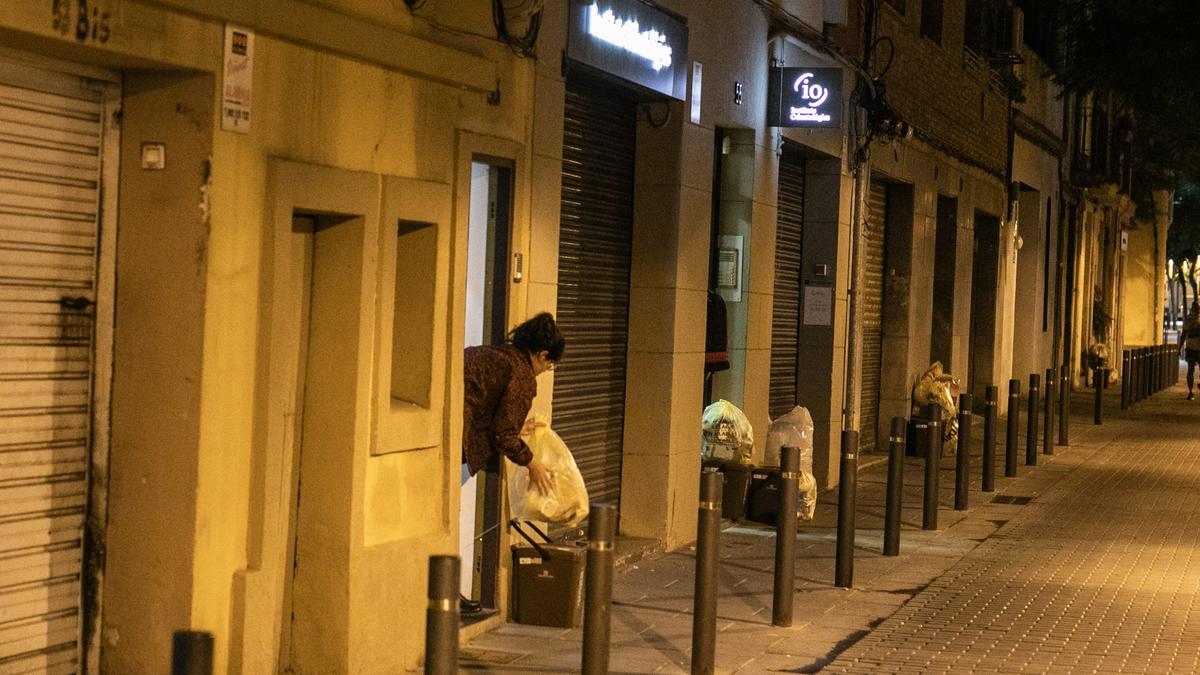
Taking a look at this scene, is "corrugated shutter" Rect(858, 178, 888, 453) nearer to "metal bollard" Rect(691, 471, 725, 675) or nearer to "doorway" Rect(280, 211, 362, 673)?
"metal bollard" Rect(691, 471, 725, 675)

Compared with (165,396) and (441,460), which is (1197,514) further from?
(165,396)

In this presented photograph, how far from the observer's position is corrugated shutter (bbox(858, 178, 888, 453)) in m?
20.1

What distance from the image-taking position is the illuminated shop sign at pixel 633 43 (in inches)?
417

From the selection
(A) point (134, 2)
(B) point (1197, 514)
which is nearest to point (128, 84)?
(A) point (134, 2)

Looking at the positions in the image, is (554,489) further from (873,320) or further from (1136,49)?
(1136,49)

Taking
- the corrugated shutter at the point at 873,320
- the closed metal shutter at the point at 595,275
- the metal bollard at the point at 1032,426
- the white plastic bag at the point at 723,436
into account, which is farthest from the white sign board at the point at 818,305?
the closed metal shutter at the point at 595,275

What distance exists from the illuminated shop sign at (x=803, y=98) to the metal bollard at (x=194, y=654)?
1121 centimetres

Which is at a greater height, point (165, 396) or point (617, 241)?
point (617, 241)

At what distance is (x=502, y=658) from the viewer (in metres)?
8.65

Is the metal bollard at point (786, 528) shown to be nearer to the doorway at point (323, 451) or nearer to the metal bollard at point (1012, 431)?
the doorway at point (323, 451)

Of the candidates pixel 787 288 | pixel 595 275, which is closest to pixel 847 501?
pixel 595 275

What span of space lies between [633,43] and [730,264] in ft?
11.4

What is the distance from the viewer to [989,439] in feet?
53.9

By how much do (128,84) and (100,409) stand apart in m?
1.27
